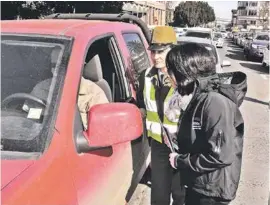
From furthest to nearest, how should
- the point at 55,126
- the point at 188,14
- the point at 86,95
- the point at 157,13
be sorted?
the point at 188,14 → the point at 157,13 → the point at 86,95 → the point at 55,126

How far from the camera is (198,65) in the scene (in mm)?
2293

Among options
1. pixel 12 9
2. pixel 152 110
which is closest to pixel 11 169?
pixel 152 110

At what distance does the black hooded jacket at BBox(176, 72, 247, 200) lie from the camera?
2184 mm

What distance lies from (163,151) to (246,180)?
235 centimetres

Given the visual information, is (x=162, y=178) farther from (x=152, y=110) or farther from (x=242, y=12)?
(x=242, y=12)

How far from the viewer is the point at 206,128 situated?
2.21 meters

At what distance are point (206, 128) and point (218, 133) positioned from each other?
7 cm

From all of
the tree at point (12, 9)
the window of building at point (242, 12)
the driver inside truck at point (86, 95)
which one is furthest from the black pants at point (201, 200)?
the window of building at point (242, 12)

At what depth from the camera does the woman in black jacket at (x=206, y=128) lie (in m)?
2.19

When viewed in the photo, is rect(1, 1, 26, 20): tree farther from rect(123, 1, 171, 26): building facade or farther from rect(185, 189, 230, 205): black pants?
rect(123, 1, 171, 26): building facade

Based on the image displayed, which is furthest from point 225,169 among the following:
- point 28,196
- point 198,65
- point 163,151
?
point 28,196

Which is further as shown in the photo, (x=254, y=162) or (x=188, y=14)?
(x=188, y=14)

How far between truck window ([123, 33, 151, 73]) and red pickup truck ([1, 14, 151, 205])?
2.72 ft

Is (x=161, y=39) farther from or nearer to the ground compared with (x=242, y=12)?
farther from the ground
